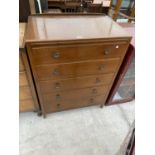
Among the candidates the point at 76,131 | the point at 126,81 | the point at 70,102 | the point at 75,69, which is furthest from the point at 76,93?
the point at 126,81

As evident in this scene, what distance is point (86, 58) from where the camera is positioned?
1.17 m

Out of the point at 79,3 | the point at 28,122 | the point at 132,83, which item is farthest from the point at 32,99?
the point at 79,3

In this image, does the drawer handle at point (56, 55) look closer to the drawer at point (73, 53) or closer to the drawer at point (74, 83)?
the drawer at point (73, 53)

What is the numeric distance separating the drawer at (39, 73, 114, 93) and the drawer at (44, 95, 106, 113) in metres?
0.15

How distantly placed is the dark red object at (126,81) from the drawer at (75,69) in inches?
4.7

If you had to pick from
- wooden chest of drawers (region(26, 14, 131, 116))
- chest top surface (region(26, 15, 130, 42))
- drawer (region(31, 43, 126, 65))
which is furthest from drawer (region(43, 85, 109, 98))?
chest top surface (region(26, 15, 130, 42))

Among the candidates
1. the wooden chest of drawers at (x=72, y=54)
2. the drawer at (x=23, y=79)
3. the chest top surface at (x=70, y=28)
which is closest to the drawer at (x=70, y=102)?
the wooden chest of drawers at (x=72, y=54)

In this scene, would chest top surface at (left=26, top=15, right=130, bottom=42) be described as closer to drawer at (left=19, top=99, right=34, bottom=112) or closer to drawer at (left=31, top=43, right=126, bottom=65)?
drawer at (left=31, top=43, right=126, bottom=65)

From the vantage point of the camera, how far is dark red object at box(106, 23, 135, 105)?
51.5 inches

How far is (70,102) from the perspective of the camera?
1.54 meters
